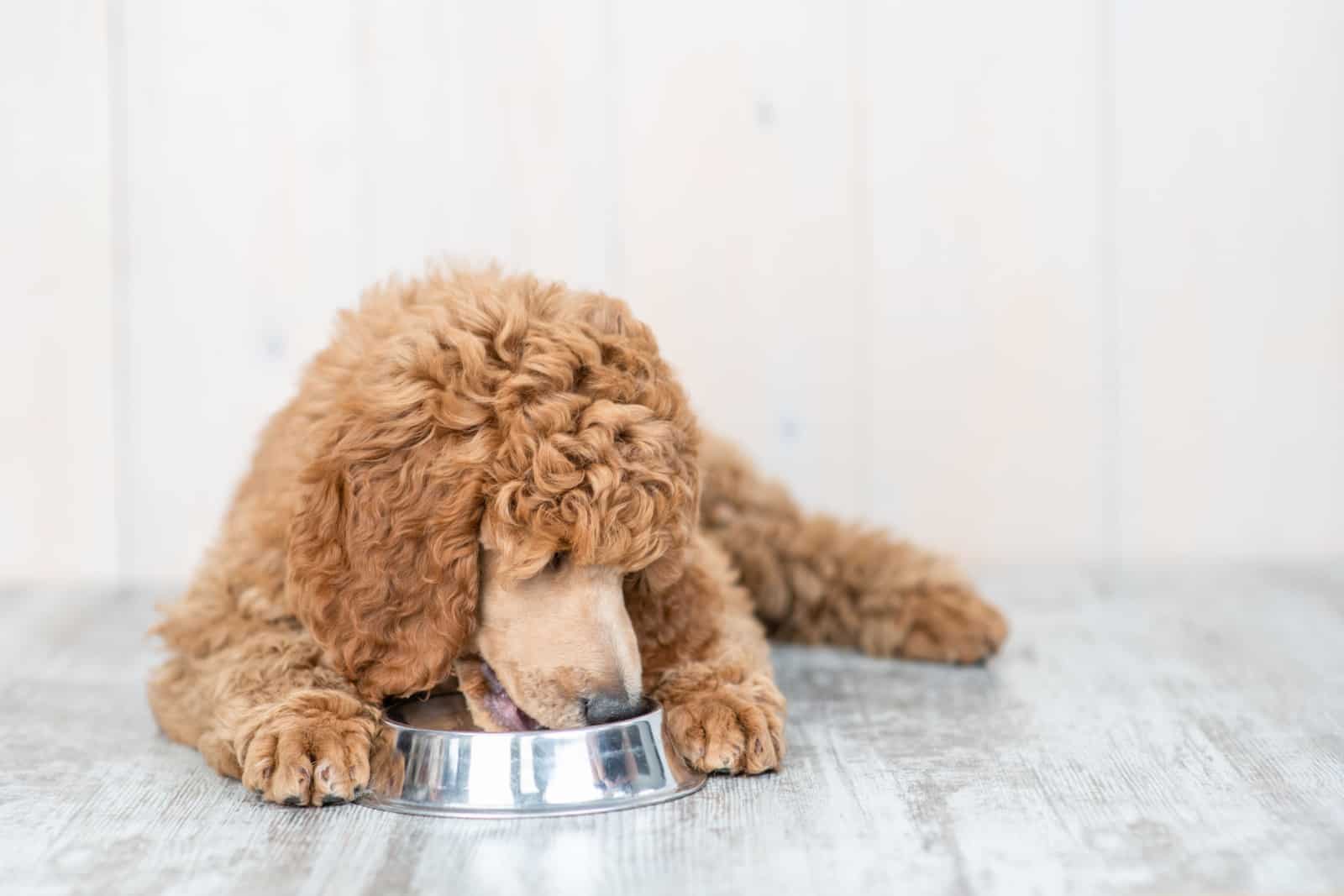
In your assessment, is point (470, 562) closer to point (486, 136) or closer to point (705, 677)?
point (705, 677)

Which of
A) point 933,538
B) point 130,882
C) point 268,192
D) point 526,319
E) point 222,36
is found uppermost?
point 222,36

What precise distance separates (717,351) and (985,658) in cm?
140

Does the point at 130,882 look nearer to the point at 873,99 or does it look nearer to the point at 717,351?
the point at 717,351

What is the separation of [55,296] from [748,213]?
6.71 ft

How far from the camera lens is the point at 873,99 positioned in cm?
463

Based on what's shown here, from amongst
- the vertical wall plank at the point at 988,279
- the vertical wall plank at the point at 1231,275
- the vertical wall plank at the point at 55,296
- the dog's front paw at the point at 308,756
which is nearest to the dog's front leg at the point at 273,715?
the dog's front paw at the point at 308,756

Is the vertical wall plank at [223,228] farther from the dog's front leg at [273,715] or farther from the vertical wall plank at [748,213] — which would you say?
the dog's front leg at [273,715]

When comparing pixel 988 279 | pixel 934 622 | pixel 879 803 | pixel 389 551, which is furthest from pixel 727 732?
pixel 988 279

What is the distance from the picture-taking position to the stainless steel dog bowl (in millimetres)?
2482

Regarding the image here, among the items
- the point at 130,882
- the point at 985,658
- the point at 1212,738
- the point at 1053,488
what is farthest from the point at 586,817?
the point at 1053,488

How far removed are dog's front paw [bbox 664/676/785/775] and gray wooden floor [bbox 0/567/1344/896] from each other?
1.5 inches

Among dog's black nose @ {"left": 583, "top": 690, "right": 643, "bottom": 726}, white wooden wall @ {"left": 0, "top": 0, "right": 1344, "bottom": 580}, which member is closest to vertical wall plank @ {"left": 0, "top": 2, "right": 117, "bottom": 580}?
white wooden wall @ {"left": 0, "top": 0, "right": 1344, "bottom": 580}

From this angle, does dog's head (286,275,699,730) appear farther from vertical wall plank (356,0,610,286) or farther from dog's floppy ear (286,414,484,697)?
vertical wall plank (356,0,610,286)

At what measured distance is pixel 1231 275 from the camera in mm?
4711
